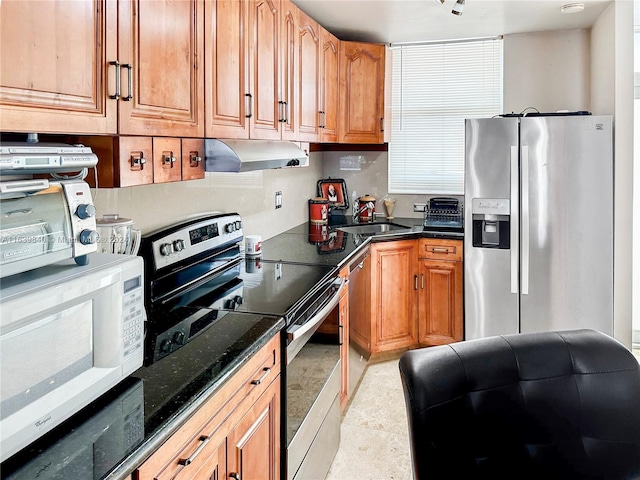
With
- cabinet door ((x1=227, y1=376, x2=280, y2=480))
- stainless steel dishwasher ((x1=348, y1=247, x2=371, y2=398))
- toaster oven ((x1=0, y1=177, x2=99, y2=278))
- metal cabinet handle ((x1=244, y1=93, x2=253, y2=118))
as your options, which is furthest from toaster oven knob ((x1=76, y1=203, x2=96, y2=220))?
stainless steel dishwasher ((x1=348, y1=247, x2=371, y2=398))

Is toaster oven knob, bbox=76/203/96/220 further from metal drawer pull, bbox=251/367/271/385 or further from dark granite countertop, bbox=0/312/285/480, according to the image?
metal drawer pull, bbox=251/367/271/385

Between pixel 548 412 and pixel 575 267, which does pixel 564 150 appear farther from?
pixel 548 412

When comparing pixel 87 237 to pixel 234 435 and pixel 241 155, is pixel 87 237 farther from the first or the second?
pixel 241 155

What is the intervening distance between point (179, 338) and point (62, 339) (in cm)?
57

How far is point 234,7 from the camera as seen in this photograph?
2.11 m

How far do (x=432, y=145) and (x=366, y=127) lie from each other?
689 mm

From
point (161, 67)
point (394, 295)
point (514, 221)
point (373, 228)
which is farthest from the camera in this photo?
point (373, 228)

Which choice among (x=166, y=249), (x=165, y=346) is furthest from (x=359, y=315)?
(x=165, y=346)

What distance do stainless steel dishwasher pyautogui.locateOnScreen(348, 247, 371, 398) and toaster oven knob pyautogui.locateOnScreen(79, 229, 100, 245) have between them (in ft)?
6.29

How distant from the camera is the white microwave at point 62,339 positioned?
34.7 inches

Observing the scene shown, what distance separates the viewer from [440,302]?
3.72 meters

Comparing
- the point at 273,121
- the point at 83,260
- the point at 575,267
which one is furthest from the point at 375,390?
the point at 83,260

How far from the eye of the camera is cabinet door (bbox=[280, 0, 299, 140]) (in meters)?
2.71

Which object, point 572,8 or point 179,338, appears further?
point 572,8
